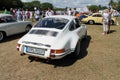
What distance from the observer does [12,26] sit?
1055 cm

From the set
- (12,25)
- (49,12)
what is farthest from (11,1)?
(12,25)

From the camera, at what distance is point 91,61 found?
682 cm

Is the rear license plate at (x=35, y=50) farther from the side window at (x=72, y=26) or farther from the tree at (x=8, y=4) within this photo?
the tree at (x=8, y=4)

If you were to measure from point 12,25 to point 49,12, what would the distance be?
984cm

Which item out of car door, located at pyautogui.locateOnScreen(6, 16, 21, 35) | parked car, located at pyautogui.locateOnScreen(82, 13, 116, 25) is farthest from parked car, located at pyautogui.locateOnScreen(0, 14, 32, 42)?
parked car, located at pyautogui.locateOnScreen(82, 13, 116, 25)

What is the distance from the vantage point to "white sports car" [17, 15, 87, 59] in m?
5.85

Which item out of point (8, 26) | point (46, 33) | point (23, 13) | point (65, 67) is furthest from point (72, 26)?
point (23, 13)

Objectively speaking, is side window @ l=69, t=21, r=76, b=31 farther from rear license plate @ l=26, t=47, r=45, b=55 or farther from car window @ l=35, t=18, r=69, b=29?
rear license plate @ l=26, t=47, r=45, b=55

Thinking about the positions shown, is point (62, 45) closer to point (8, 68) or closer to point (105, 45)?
point (8, 68)

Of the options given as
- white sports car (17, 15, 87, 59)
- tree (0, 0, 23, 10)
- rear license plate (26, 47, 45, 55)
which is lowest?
rear license plate (26, 47, 45, 55)

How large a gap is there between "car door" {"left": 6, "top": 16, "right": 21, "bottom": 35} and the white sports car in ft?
11.9

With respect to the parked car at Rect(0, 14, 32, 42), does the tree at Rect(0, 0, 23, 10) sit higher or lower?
higher

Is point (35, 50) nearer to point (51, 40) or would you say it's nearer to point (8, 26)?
point (51, 40)

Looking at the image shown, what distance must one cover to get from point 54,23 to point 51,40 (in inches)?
49.5
